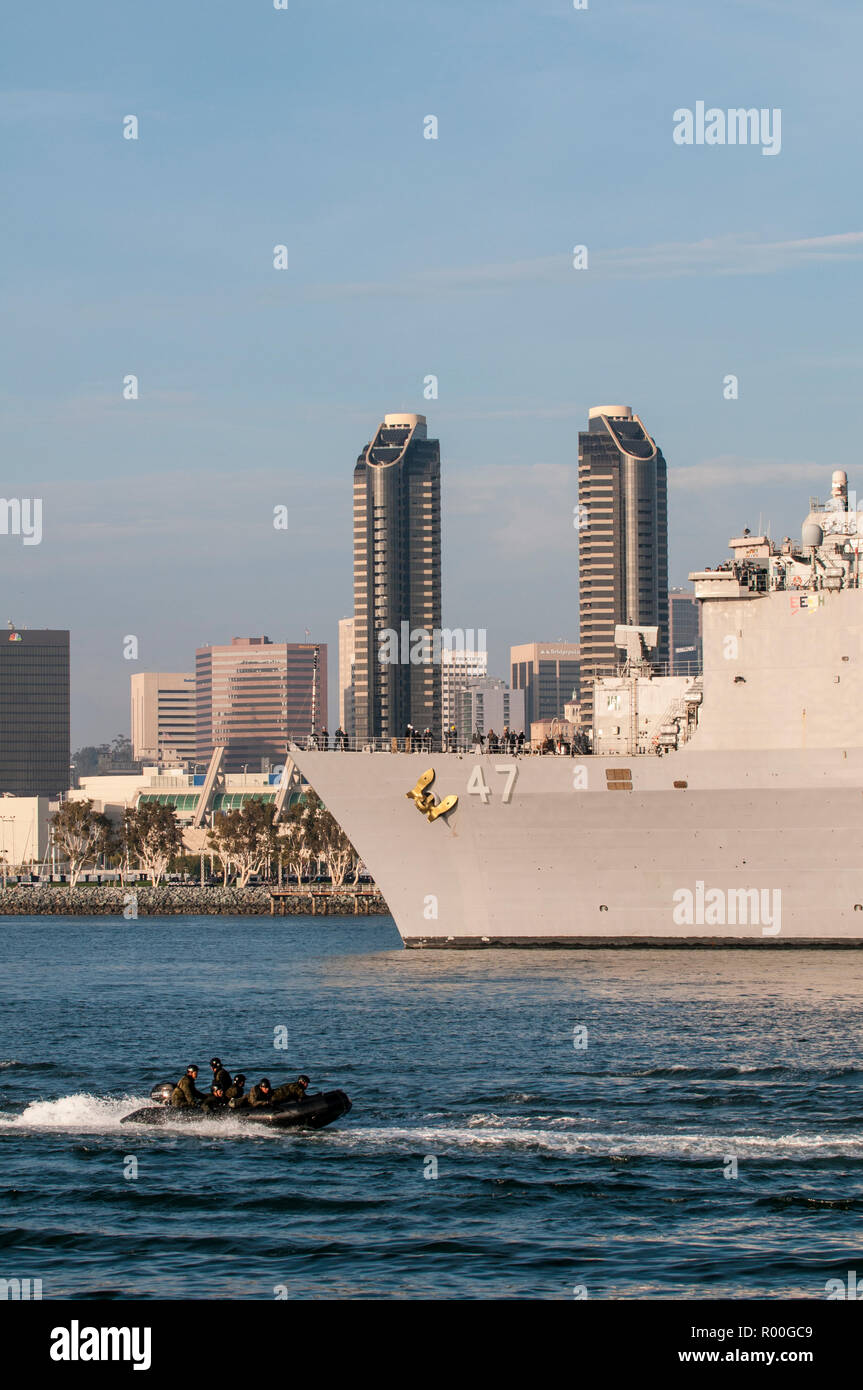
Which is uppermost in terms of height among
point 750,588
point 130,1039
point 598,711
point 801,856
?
point 750,588

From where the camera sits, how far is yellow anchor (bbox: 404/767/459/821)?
5228 cm

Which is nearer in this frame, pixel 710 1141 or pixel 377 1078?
pixel 710 1141

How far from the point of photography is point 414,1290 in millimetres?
19891

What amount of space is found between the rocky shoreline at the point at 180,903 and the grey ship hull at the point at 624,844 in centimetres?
6724

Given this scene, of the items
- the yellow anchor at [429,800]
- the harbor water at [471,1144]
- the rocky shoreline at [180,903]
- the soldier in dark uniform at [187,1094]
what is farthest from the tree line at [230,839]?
the soldier in dark uniform at [187,1094]

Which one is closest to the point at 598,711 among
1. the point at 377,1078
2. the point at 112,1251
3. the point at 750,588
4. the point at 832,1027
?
the point at 750,588

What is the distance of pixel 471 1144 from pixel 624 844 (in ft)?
80.8

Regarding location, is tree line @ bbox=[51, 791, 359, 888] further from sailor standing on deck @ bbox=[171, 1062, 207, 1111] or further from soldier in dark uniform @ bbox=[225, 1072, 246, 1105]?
soldier in dark uniform @ bbox=[225, 1072, 246, 1105]

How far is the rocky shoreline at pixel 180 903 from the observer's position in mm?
124375

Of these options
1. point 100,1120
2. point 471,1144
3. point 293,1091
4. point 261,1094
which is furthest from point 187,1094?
Result: point 471,1144

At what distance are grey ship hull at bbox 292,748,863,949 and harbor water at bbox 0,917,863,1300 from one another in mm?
2404

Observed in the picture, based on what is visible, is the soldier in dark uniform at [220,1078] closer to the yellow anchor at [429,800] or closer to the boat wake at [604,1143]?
the boat wake at [604,1143]
